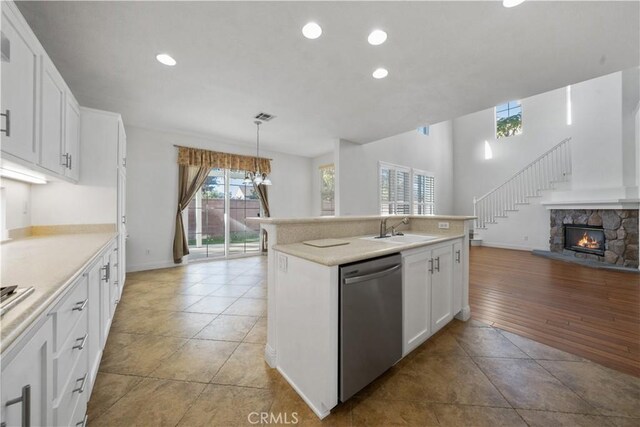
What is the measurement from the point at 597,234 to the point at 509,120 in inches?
165

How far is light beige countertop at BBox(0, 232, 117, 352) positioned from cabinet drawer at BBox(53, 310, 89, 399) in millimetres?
258

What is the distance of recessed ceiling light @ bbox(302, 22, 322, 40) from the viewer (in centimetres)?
201

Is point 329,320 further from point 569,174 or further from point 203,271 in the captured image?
point 569,174

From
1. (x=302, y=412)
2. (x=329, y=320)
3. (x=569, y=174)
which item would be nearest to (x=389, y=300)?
(x=329, y=320)

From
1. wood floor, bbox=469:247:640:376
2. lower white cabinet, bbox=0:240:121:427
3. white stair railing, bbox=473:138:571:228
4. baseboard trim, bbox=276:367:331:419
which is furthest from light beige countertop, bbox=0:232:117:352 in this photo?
white stair railing, bbox=473:138:571:228

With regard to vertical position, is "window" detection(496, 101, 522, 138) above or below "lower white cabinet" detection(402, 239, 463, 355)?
above

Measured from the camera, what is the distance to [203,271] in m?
4.54

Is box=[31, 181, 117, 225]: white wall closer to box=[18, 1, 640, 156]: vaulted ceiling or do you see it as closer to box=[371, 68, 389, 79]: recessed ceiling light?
box=[18, 1, 640, 156]: vaulted ceiling

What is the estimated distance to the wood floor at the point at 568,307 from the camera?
203 cm

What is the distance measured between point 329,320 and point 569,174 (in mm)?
7780

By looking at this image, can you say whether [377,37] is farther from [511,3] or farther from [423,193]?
[423,193]

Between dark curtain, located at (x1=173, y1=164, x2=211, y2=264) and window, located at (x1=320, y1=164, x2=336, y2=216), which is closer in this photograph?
dark curtain, located at (x1=173, y1=164, x2=211, y2=264)

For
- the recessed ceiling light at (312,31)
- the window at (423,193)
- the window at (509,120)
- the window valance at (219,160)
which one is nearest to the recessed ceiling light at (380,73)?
the recessed ceiling light at (312,31)

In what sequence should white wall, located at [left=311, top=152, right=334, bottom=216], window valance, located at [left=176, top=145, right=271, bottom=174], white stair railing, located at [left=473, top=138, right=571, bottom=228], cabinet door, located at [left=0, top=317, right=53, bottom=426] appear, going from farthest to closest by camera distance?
1. white wall, located at [left=311, top=152, right=334, bottom=216]
2. white stair railing, located at [left=473, top=138, right=571, bottom=228]
3. window valance, located at [left=176, top=145, right=271, bottom=174]
4. cabinet door, located at [left=0, top=317, right=53, bottom=426]
